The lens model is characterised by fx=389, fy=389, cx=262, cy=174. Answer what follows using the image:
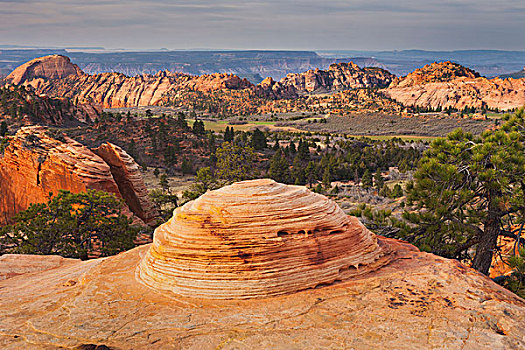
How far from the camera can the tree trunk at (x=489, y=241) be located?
684 inches

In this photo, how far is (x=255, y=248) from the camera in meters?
11.8

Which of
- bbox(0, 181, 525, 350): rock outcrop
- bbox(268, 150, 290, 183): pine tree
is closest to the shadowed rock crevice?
bbox(0, 181, 525, 350): rock outcrop

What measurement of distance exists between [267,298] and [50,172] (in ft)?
94.5

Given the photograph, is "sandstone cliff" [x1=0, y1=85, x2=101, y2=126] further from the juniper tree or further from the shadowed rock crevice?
the juniper tree

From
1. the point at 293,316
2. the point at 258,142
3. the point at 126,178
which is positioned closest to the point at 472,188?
the point at 293,316

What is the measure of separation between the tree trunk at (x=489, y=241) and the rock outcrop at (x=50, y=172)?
24.6m

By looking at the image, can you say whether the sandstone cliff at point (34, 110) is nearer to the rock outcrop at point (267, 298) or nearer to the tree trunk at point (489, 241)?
the rock outcrop at point (267, 298)

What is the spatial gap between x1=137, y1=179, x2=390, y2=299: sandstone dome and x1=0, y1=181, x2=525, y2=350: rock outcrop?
0.14ft

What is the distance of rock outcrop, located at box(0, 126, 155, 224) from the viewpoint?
31.6m

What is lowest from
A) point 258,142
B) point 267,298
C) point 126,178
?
point 258,142

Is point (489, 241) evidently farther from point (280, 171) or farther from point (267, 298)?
point (280, 171)

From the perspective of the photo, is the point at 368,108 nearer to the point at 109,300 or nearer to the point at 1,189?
the point at 1,189

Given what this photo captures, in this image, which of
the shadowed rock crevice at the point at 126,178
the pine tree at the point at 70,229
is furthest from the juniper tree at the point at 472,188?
the shadowed rock crevice at the point at 126,178

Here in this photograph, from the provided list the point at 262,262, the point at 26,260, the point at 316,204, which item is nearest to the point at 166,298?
the point at 262,262
